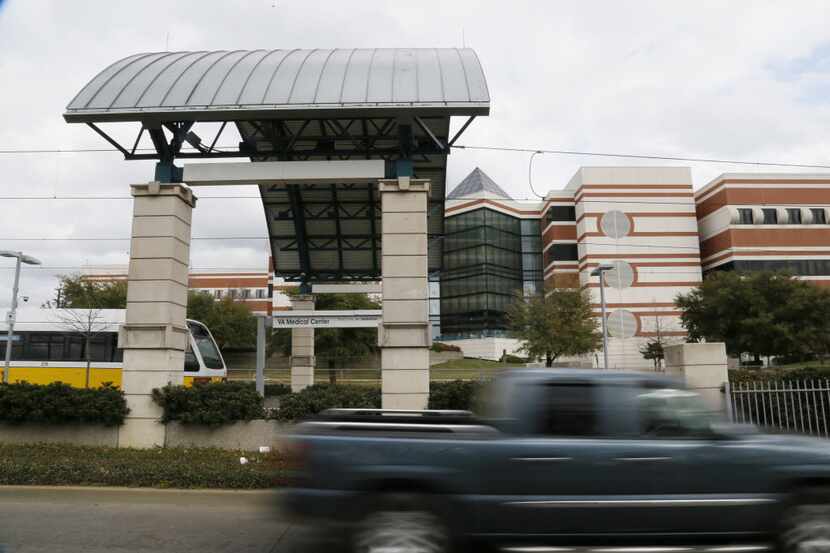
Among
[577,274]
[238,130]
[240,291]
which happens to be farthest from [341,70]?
[240,291]

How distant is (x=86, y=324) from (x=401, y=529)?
20951 mm

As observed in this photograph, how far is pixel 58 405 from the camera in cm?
1125

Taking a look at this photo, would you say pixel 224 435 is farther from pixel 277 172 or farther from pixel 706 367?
pixel 706 367

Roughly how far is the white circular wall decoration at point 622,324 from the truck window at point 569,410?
168 feet

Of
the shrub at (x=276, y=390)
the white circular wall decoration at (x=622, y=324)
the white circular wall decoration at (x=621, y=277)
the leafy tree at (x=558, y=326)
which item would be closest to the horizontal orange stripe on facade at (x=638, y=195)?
the white circular wall decoration at (x=621, y=277)

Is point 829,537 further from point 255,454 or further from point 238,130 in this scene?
point 238,130

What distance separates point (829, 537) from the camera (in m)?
4.87

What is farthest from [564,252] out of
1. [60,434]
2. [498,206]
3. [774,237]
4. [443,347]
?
[60,434]

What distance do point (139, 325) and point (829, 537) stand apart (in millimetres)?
11596

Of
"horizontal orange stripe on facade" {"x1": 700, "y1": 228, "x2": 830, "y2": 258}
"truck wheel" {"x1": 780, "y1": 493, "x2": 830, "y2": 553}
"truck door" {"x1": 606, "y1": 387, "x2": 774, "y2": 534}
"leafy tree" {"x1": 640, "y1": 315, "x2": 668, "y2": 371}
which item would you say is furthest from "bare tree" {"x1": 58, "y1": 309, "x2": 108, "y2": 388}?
"horizontal orange stripe on facade" {"x1": 700, "y1": 228, "x2": 830, "y2": 258}

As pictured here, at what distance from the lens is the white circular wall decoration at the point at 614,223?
55812 mm

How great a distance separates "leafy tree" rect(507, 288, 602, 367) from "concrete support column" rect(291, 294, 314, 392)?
1834cm

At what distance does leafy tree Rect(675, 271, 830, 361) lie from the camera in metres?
36.4

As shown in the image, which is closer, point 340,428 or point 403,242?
point 340,428
